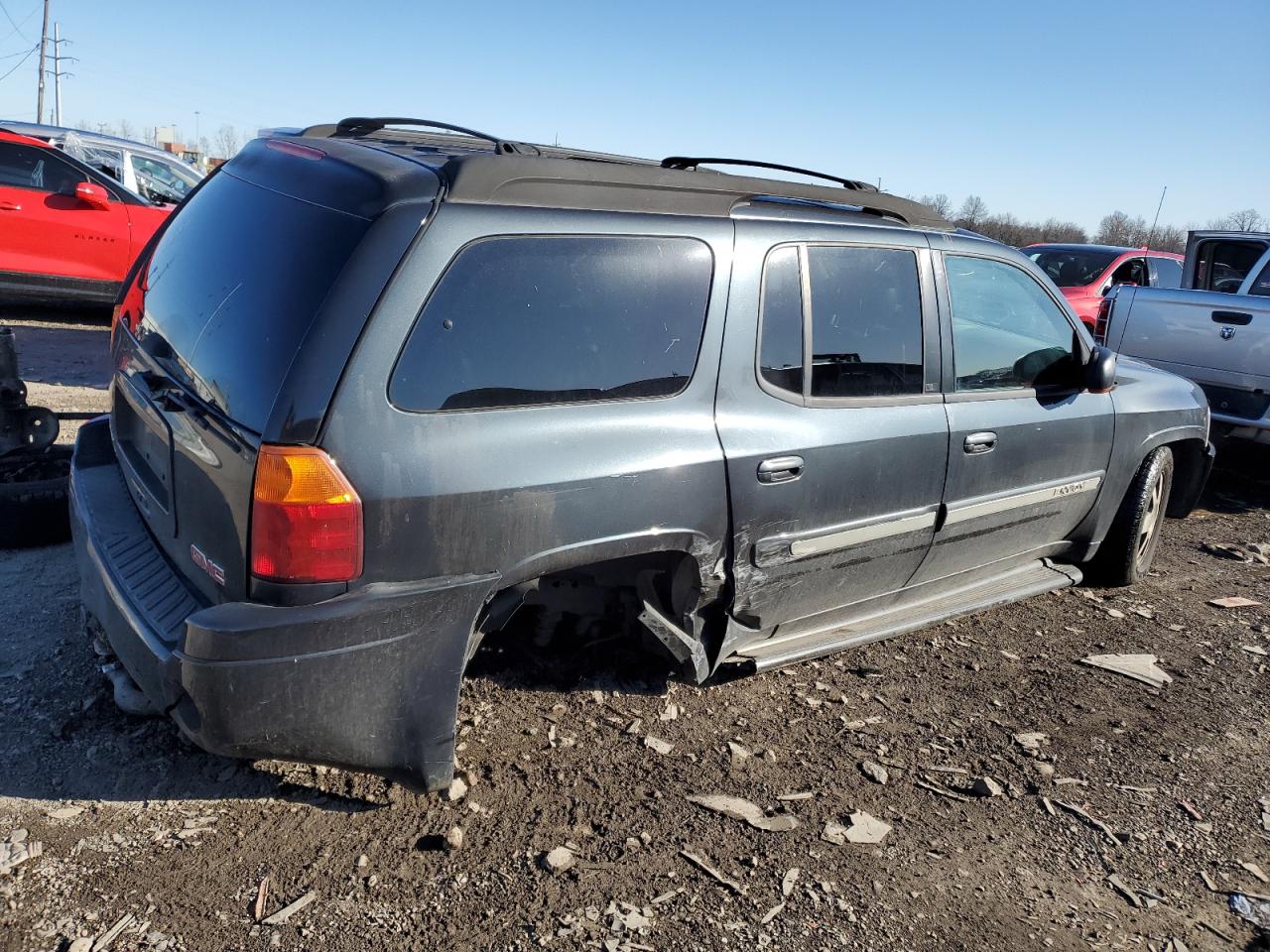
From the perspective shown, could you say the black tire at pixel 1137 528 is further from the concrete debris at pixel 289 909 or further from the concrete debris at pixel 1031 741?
the concrete debris at pixel 289 909

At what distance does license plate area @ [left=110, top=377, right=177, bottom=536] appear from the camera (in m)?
2.91

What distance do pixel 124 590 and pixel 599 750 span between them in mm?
1602

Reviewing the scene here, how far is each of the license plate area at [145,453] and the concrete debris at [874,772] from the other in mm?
2417

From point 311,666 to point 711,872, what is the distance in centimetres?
130

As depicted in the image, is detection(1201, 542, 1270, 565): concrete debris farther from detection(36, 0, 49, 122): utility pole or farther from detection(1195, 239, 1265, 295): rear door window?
detection(36, 0, 49, 122): utility pole

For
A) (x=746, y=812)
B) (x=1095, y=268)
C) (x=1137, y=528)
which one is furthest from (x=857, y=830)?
(x=1095, y=268)

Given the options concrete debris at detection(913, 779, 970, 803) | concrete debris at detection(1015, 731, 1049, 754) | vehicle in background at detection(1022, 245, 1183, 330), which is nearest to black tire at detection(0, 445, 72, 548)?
concrete debris at detection(913, 779, 970, 803)

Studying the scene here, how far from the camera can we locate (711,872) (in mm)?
2855

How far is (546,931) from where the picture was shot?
2.56 metres

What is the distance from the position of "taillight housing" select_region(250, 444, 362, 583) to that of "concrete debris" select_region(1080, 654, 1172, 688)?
11.7ft

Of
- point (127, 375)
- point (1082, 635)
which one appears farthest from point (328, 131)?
point (1082, 635)

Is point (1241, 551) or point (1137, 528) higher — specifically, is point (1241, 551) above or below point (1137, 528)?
below

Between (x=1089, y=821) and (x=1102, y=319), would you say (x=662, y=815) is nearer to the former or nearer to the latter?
(x=1089, y=821)

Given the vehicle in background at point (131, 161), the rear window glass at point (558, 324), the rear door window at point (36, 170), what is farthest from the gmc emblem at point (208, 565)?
the vehicle in background at point (131, 161)
